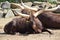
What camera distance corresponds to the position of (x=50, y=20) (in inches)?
439

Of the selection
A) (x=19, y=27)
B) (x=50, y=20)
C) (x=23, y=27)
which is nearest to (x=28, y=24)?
(x=23, y=27)

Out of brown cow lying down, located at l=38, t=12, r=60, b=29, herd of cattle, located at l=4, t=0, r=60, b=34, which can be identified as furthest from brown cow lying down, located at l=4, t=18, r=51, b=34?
brown cow lying down, located at l=38, t=12, r=60, b=29

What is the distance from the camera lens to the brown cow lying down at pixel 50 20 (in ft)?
36.1

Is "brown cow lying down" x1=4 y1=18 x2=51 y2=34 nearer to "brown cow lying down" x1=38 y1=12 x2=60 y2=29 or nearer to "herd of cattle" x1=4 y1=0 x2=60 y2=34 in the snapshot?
"herd of cattle" x1=4 y1=0 x2=60 y2=34

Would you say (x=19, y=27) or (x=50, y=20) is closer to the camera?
(x=19, y=27)

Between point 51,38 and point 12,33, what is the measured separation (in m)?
1.47

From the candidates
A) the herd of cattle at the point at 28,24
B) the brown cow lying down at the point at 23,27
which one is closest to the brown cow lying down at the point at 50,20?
the herd of cattle at the point at 28,24

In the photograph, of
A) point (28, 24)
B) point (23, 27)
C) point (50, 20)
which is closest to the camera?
point (28, 24)

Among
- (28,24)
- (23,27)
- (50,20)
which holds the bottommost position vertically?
(50,20)

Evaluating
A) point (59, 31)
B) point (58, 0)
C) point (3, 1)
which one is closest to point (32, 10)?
point (59, 31)

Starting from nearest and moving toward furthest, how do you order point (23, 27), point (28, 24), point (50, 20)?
point (28, 24) → point (23, 27) → point (50, 20)

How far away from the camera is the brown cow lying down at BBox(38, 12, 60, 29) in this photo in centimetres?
1100

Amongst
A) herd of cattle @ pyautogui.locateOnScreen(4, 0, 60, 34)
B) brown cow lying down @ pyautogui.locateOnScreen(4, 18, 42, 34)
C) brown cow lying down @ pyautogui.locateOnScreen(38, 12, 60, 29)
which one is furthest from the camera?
brown cow lying down @ pyautogui.locateOnScreen(38, 12, 60, 29)

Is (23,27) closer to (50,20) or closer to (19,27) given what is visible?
(19,27)
